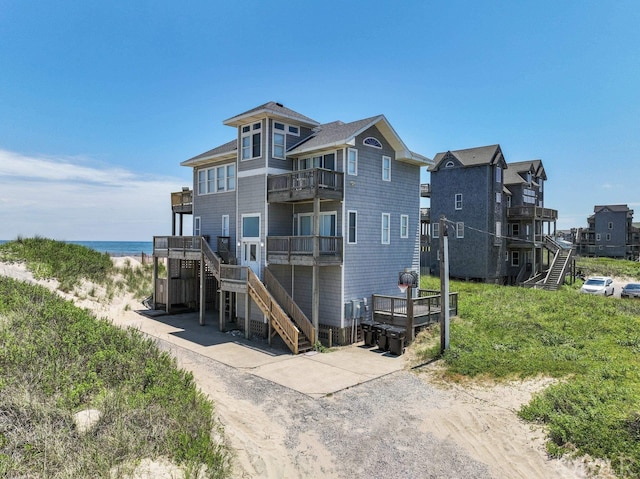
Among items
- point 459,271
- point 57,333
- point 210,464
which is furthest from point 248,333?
point 459,271

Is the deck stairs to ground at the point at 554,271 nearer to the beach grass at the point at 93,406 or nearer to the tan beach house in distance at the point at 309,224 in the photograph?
the tan beach house in distance at the point at 309,224

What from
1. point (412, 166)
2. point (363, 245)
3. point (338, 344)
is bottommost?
point (338, 344)

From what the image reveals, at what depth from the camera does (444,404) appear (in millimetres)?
11273

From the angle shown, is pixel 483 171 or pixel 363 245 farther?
pixel 483 171

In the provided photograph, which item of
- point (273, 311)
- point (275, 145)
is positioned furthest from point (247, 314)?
point (275, 145)

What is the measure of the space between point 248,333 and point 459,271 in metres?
24.6

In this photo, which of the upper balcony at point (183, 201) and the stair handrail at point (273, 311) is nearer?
the stair handrail at point (273, 311)

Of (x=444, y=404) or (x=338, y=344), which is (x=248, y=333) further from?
(x=444, y=404)

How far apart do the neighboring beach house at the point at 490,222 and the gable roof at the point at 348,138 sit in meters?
16.1

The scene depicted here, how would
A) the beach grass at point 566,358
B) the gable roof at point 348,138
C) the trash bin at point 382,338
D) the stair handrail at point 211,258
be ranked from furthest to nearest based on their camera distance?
1. the stair handrail at point 211,258
2. the gable roof at point 348,138
3. the trash bin at point 382,338
4. the beach grass at point 566,358

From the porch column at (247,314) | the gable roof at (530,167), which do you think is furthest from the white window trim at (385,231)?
the gable roof at (530,167)

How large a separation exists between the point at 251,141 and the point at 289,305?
8.58 meters

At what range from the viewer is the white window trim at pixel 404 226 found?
2153cm

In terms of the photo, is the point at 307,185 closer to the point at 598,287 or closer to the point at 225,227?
the point at 225,227
